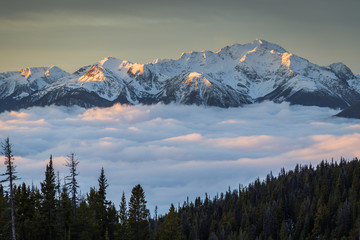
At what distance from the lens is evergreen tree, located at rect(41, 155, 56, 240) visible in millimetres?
75125

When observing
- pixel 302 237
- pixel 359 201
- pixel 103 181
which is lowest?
pixel 302 237

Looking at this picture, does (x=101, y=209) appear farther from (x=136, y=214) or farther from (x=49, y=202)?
(x=49, y=202)

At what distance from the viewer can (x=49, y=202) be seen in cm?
7512

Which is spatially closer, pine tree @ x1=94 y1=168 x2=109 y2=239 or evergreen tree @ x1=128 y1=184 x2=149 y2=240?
evergreen tree @ x1=128 y1=184 x2=149 y2=240

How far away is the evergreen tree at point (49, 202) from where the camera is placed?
246 ft

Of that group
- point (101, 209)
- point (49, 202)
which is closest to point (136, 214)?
point (101, 209)

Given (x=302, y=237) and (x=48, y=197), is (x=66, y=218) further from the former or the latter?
(x=302, y=237)

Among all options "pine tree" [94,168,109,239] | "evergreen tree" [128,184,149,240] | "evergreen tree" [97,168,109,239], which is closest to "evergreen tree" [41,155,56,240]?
"pine tree" [94,168,109,239]

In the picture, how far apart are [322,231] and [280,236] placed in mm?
20284

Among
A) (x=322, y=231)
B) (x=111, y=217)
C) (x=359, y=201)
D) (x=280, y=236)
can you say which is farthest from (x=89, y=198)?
(x=359, y=201)

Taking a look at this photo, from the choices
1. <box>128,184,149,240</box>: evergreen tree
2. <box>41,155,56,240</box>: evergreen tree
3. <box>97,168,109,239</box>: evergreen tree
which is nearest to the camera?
<box>41,155,56,240</box>: evergreen tree

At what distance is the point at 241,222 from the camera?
6801 inches

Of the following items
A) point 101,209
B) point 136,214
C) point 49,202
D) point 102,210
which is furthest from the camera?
point 102,210

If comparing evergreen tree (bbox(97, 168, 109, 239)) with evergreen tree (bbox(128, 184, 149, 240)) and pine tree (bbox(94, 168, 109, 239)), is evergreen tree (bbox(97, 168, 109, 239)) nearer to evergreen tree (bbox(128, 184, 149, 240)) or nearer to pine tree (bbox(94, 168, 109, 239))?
pine tree (bbox(94, 168, 109, 239))
